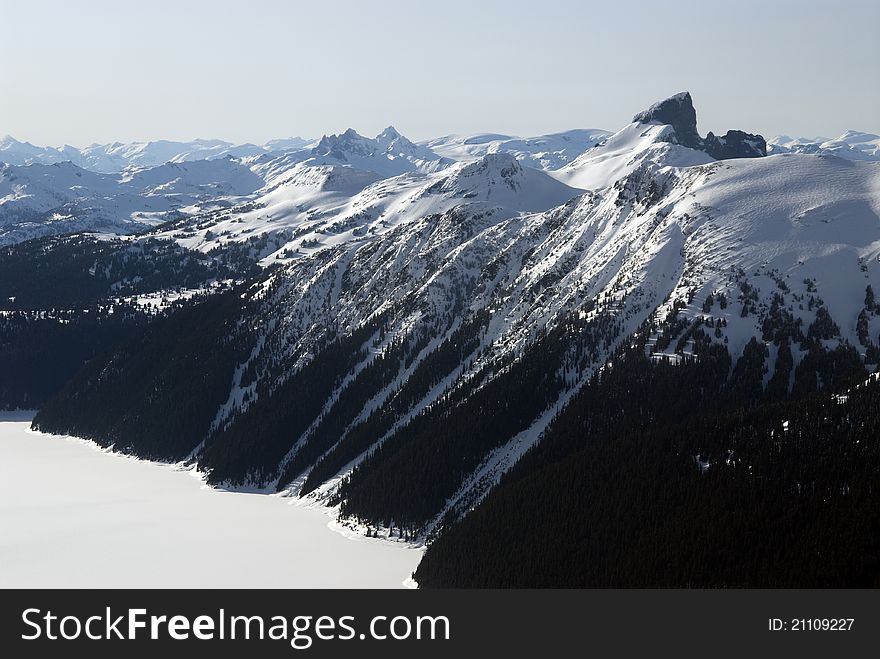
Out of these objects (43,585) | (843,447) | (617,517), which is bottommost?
(43,585)
